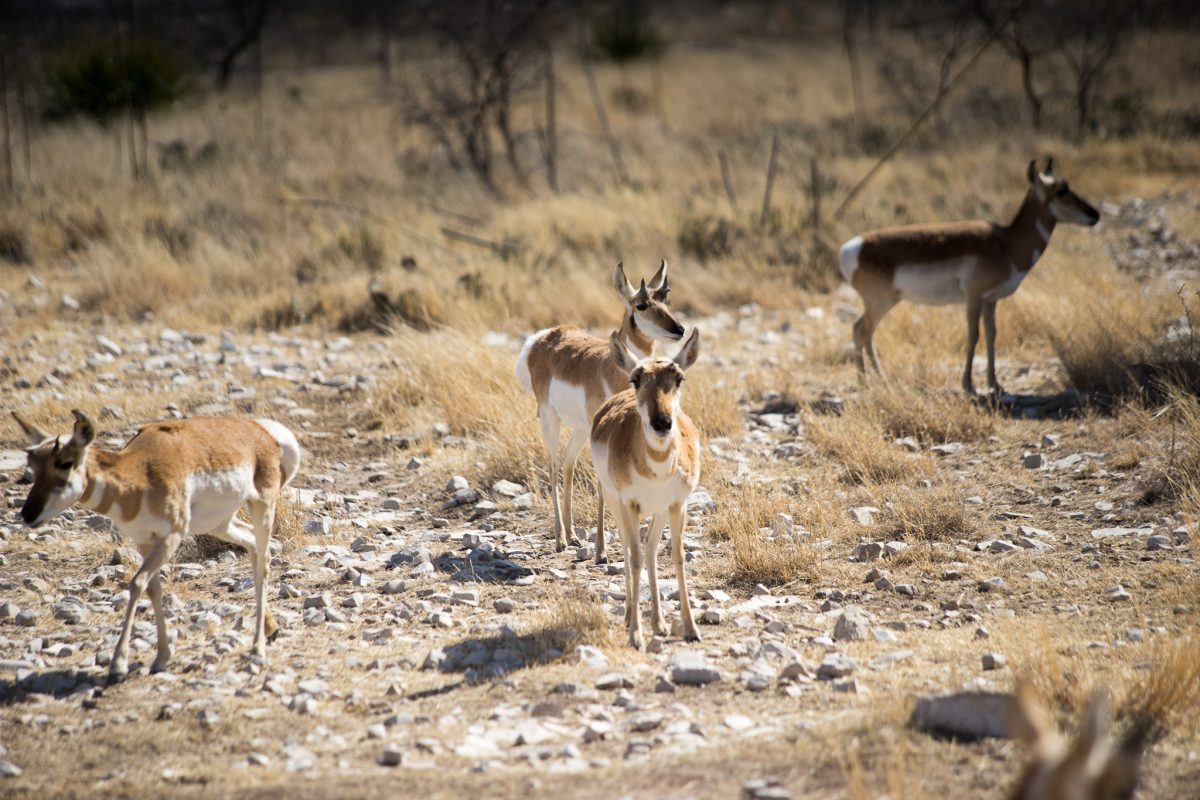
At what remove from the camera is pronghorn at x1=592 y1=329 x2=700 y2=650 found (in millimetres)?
5176

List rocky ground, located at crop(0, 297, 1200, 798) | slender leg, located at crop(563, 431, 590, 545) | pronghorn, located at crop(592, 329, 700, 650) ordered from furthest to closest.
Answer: slender leg, located at crop(563, 431, 590, 545)
pronghorn, located at crop(592, 329, 700, 650)
rocky ground, located at crop(0, 297, 1200, 798)

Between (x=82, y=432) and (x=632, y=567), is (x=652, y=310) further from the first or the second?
(x=82, y=432)

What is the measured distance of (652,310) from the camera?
23.4 feet

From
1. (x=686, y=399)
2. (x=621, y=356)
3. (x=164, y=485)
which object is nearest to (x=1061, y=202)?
(x=686, y=399)

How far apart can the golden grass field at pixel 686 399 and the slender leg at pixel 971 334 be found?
0.29 meters

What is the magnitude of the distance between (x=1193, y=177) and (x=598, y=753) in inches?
649

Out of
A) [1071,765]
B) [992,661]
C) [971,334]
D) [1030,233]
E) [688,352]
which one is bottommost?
[992,661]

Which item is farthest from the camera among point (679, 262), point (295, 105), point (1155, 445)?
point (295, 105)

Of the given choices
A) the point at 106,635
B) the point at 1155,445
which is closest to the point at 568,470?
the point at 106,635

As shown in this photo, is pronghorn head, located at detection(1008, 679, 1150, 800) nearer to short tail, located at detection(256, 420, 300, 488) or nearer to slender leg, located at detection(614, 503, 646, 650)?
slender leg, located at detection(614, 503, 646, 650)

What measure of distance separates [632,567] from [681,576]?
244mm

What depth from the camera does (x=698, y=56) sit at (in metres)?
36.2

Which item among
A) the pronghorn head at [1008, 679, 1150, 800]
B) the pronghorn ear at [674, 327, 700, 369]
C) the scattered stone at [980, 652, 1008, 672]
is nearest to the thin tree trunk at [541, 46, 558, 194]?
the pronghorn ear at [674, 327, 700, 369]

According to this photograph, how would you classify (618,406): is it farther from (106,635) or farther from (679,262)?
(679,262)
